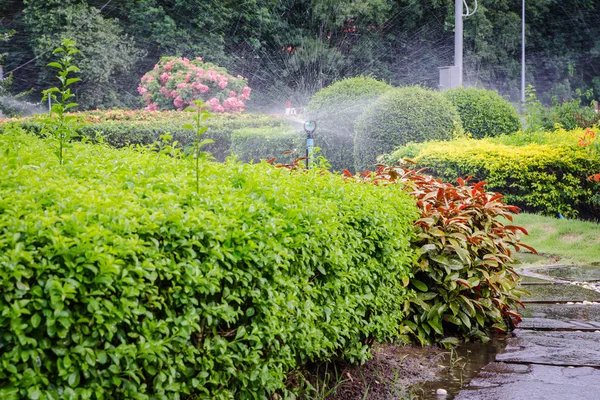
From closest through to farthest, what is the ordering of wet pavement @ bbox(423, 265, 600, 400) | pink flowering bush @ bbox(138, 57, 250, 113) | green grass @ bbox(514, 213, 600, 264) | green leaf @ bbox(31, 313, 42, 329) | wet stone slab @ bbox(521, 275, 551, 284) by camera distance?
green leaf @ bbox(31, 313, 42, 329) < wet pavement @ bbox(423, 265, 600, 400) < wet stone slab @ bbox(521, 275, 551, 284) < green grass @ bbox(514, 213, 600, 264) < pink flowering bush @ bbox(138, 57, 250, 113)

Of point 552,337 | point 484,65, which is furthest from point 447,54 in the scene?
point 552,337

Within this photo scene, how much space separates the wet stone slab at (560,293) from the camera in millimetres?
5502

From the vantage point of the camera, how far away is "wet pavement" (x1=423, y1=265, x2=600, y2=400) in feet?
11.5

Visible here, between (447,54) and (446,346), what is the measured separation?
38865 mm

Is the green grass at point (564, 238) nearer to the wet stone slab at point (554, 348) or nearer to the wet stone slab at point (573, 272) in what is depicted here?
the wet stone slab at point (573, 272)

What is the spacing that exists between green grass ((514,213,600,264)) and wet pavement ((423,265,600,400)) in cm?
135

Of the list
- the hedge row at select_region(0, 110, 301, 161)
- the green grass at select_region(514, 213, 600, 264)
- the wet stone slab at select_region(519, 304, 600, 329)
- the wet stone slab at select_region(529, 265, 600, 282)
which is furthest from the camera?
the hedge row at select_region(0, 110, 301, 161)

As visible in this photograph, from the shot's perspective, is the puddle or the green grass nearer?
the puddle

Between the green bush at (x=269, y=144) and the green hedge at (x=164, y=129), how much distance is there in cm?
126

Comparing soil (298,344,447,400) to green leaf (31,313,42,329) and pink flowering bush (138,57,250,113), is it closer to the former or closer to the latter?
green leaf (31,313,42,329)

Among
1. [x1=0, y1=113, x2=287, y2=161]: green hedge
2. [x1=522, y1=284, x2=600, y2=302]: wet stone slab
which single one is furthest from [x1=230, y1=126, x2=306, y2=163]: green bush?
[x1=522, y1=284, x2=600, y2=302]: wet stone slab

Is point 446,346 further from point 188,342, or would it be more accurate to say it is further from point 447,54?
point 447,54

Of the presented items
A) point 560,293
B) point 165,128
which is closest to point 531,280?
point 560,293

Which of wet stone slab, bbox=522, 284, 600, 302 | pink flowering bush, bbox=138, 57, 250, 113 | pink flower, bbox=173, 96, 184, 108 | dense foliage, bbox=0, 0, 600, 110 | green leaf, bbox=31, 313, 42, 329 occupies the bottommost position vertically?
wet stone slab, bbox=522, 284, 600, 302
